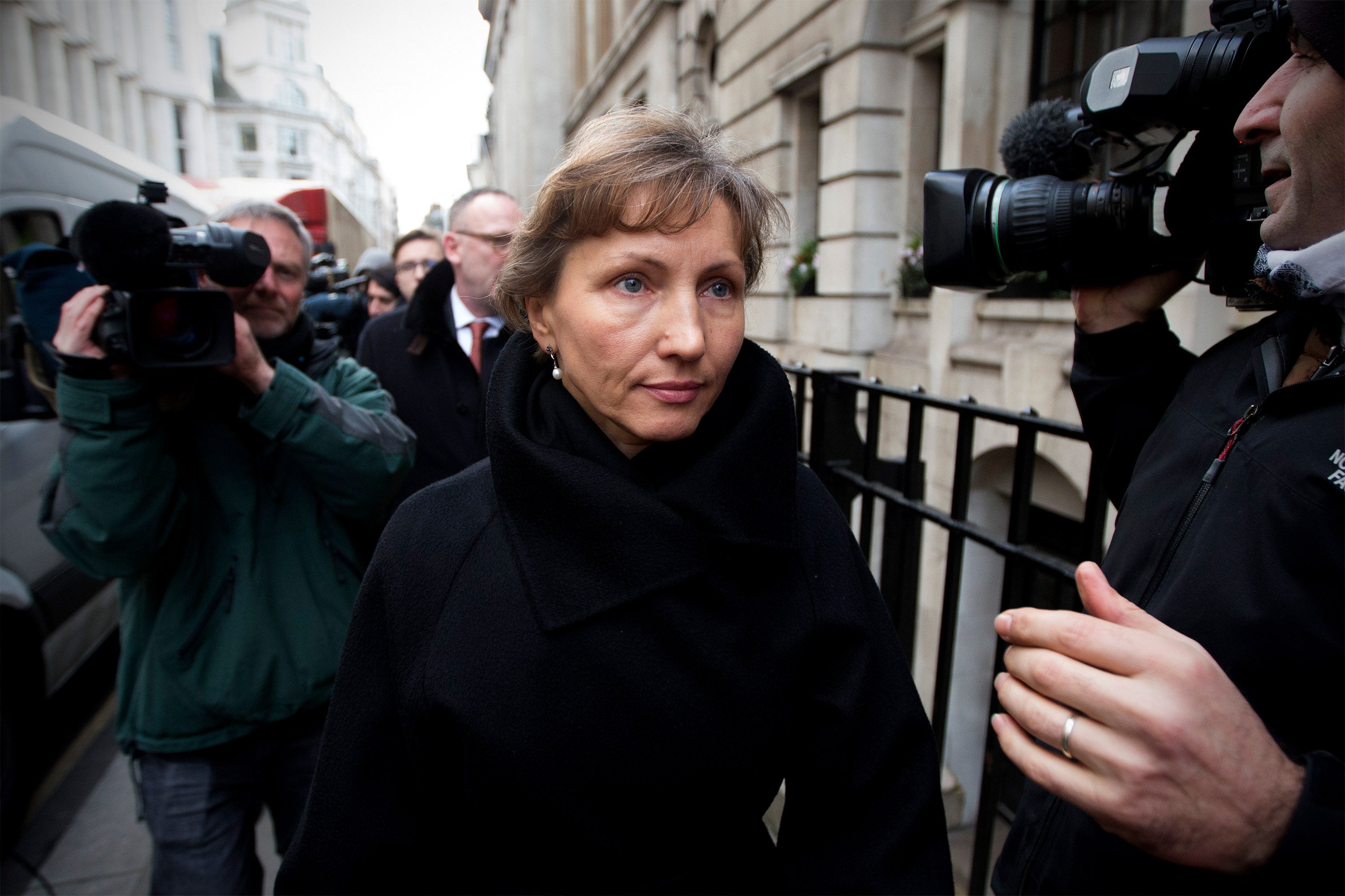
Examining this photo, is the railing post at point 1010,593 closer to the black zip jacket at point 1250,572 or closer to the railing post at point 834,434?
the black zip jacket at point 1250,572

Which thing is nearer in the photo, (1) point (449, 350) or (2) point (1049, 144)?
(2) point (1049, 144)

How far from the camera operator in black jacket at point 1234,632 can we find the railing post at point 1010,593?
1.65ft

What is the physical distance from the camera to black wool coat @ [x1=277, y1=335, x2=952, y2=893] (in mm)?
1178

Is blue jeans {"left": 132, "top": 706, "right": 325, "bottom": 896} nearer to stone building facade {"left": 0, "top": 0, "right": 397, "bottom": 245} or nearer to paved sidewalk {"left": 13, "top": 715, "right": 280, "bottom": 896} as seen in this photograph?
paved sidewalk {"left": 13, "top": 715, "right": 280, "bottom": 896}

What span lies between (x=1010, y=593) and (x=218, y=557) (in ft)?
6.41

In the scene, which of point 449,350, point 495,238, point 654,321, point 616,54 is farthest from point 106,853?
point 616,54

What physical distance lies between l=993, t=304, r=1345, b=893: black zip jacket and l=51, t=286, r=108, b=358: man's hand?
210cm

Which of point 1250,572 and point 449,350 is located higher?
point 449,350

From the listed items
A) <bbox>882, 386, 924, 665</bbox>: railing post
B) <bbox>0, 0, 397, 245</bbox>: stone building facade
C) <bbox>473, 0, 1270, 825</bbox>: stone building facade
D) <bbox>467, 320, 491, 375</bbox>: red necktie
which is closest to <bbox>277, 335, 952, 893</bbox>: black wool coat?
<bbox>882, 386, 924, 665</bbox>: railing post

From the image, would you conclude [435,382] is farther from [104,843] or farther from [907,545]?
[104,843]

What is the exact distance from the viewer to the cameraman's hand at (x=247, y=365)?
6.52 ft

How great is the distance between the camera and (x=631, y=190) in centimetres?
119

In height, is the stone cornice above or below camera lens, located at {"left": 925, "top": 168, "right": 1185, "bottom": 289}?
above

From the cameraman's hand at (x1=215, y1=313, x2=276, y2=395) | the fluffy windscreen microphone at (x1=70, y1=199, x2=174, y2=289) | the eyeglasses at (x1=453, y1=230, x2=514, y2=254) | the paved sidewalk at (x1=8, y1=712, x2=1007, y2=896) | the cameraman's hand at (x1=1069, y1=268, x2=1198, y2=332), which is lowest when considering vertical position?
the paved sidewalk at (x1=8, y1=712, x2=1007, y2=896)
